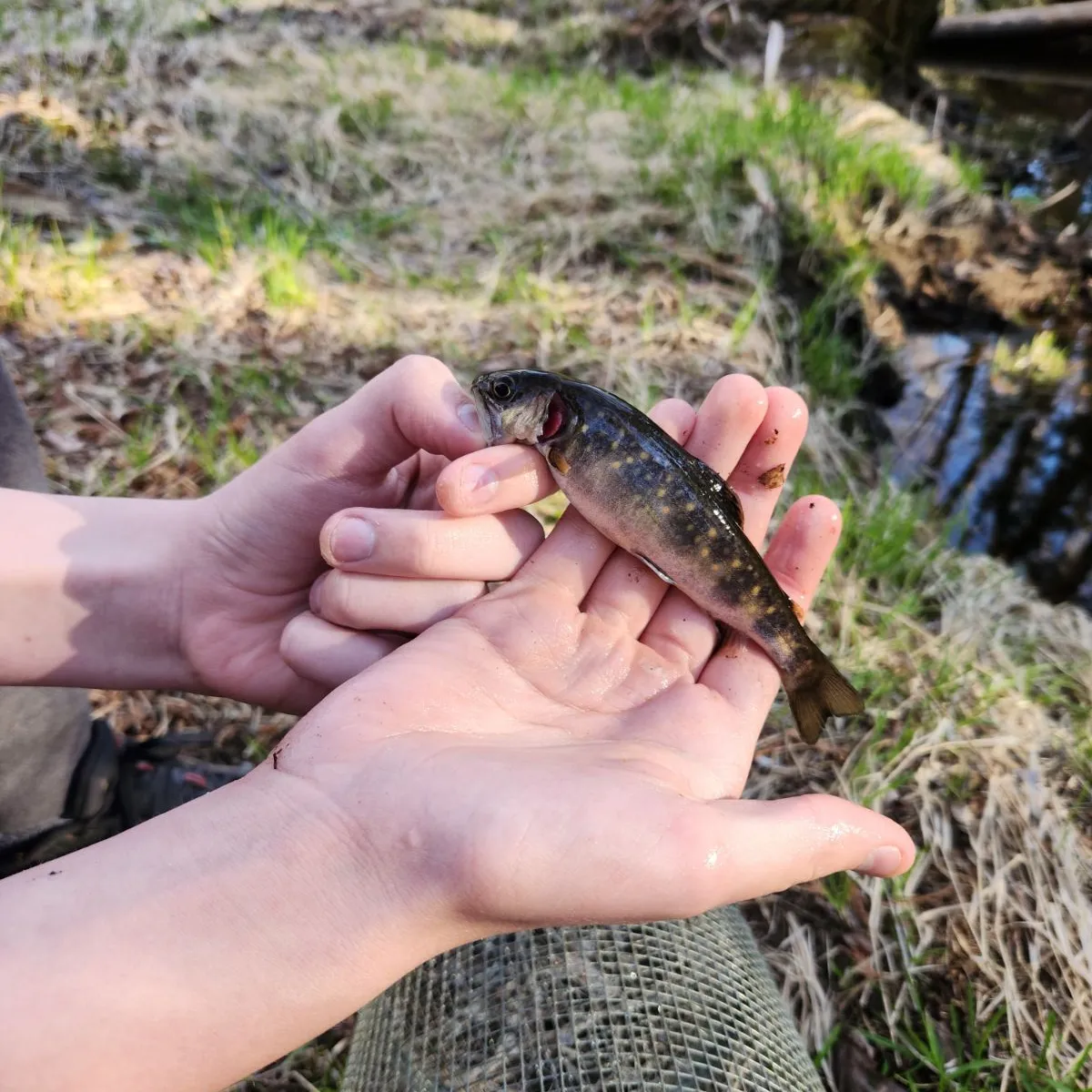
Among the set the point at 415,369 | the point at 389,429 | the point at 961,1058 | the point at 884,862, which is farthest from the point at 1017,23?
the point at 884,862

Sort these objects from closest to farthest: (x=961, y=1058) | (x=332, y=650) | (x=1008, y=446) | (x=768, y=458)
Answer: (x=332, y=650) → (x=961, y=1058) → (x=768, y=458) → (x=1008, y=446)

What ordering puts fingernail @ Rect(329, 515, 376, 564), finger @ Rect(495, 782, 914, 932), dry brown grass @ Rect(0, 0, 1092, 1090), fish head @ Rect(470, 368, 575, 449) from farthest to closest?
dry brown grass @ Rect(0, 0, 1092, 1090) → fish head @ Rect(470, 368, 575, 449) → fingernail @ Rect(329, 515, 376, 564) → finger @ Rect(495, 782, 914, 932)

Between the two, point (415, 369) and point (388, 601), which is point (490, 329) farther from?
point (388, 601)

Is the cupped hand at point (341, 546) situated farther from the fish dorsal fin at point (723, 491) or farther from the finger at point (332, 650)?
the fish dorsal fin at point (723, 491)

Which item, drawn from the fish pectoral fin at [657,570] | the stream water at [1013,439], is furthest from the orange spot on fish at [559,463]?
the stream water at [1013,439]

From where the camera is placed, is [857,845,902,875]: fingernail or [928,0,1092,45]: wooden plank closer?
[857,845,902,875]: fingernail

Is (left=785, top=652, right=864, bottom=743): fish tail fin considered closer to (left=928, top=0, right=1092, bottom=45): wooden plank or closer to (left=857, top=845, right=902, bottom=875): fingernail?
(left=857, top=845, right=902, bottom=875): fingernail

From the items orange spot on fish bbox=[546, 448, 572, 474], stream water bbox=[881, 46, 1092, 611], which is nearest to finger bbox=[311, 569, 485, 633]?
orange spot on fish bbox=[546, 448, 572, 474]
